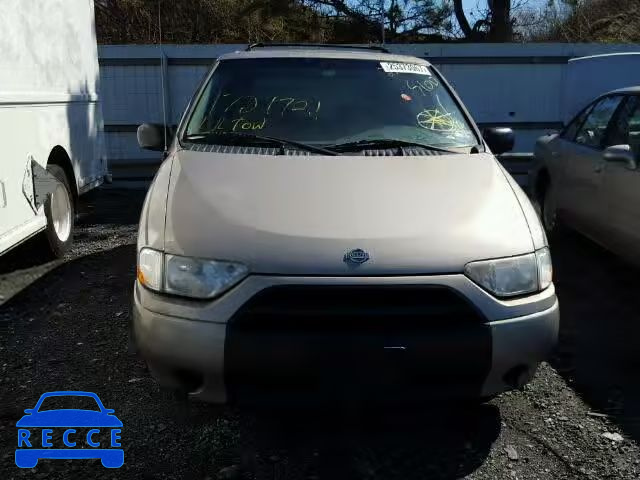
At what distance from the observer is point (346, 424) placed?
3.01 metres

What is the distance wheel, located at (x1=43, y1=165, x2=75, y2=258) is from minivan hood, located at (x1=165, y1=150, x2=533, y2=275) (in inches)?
118

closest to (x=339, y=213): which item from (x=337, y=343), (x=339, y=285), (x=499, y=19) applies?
(x=339, y=285)

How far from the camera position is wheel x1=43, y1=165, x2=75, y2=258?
5688 mm

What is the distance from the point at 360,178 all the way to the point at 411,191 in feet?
0.86

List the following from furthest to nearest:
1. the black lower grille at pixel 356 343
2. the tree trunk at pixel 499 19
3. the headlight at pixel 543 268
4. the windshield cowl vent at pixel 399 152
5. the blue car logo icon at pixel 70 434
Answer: the tree trunk at pixel 499 19 < the windshield cowl vent at pixel 399 152 < the blue car logo icon at pixel 70 434 < the headlight at pixel 543 268 < the black lower grille at pixel 356 343

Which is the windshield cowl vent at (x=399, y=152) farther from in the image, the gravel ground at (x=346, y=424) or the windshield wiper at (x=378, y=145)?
the gravel ground at (x=346, y=424)

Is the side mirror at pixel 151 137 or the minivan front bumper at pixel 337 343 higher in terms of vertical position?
the side mirror at pixel 151 137

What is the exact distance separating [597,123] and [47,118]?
487 centimetres

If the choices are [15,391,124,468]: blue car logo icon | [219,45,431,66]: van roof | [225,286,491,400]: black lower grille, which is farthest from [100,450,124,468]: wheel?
[219,45,431,66]: van roof

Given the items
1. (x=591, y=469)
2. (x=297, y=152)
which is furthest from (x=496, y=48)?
(x=591, y=469)

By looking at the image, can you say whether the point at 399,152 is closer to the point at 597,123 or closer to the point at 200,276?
the point at 200,276

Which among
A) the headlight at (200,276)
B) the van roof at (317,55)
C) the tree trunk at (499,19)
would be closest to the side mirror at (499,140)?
the van roof at (317,55)

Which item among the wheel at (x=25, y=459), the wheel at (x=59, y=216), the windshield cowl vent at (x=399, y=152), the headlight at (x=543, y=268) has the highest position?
the windshield cowl vent at (x=399, y=152)

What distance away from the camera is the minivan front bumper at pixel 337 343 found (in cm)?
240
